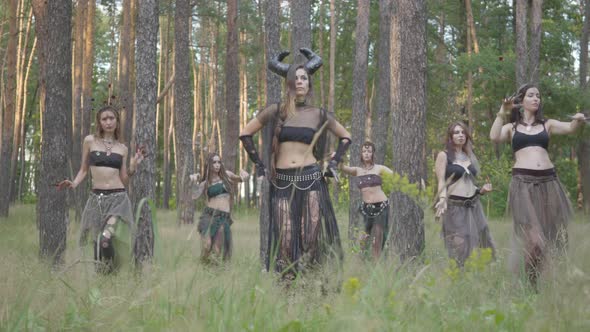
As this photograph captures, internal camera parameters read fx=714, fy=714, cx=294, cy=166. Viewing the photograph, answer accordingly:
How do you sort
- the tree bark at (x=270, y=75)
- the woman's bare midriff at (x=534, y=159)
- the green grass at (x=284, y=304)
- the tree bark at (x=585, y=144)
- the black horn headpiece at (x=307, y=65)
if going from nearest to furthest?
the green grass at (x=284, y=304), the black horn headpiece at (x=307, y=65), the woman's bare midriff at (x=534, y=159), the tree bark at (x=270, y=75), the tree bark at (x=585, y=144)

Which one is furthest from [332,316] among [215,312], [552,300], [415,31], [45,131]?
[45,131]

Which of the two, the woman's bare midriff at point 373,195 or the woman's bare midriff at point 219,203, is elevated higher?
the woman's bare midriff at point 373,195

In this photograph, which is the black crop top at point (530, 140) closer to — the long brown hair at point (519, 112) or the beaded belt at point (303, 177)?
the long brown hair at point (519, 112)

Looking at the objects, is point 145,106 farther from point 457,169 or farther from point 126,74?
point 126,74

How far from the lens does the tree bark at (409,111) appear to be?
8.43 meters

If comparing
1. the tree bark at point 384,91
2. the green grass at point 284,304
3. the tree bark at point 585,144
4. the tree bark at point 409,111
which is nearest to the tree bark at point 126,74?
the tree bark at point 384,91

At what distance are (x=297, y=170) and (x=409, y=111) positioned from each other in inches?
99.2

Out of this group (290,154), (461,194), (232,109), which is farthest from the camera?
(232,109)

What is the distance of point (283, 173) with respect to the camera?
22.5 feet

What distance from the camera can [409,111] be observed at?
8.55 meters

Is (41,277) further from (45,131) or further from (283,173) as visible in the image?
(45,131)

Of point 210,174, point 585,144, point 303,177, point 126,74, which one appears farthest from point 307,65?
point 585,144

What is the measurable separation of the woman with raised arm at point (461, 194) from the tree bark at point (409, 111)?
842mm

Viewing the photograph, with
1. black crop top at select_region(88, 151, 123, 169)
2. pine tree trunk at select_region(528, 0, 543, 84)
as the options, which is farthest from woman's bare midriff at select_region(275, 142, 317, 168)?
pine tree trunk at select_region(528, 0, 543, 84)
